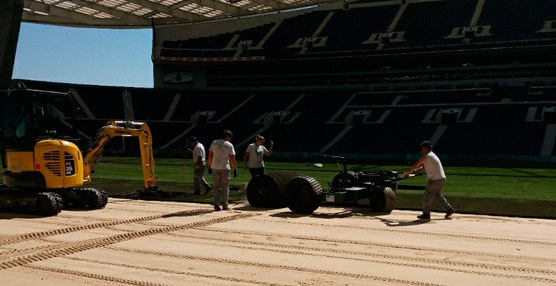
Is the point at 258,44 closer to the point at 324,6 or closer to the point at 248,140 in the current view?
the point at 324,6

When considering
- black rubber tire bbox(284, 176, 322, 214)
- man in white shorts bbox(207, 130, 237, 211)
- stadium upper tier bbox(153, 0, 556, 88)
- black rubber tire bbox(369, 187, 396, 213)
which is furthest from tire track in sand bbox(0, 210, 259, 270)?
stadium upper tier bbox(153, 0, 556, 88)

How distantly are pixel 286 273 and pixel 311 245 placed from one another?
1795 millimetres

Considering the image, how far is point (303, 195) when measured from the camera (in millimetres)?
12227

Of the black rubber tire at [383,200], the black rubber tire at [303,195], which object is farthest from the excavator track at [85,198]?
the black rubber tire at [383,200]

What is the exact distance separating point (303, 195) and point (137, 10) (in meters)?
39.1

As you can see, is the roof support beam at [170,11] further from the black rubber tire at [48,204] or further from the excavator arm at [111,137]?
the black rubber tire at [48,204]

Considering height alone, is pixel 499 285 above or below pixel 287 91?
below

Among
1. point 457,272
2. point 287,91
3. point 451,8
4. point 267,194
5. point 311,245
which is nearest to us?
point 457,272

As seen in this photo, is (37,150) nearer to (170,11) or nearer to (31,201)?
(31,201)

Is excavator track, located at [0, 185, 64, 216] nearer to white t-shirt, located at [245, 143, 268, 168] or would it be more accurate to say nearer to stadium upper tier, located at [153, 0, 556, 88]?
white t-shirt, located at [245, 143, 268, 168]

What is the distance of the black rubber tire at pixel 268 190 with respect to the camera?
43.5 ft

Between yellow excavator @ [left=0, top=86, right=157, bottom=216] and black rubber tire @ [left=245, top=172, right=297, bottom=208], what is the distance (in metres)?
3.97

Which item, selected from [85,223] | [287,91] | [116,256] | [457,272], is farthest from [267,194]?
[287,91]

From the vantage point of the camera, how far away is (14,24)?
3297cm
